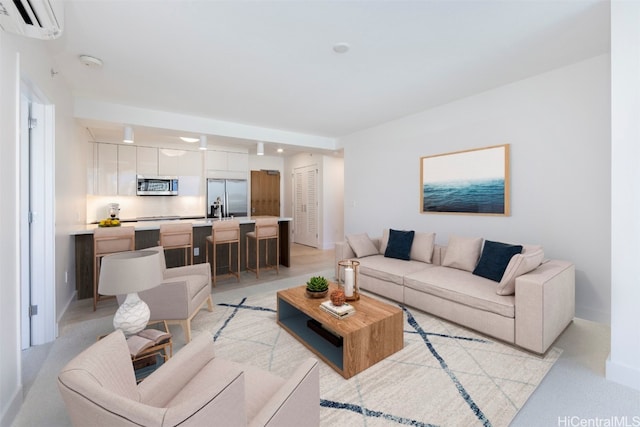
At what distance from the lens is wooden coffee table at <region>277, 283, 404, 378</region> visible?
2084 mm

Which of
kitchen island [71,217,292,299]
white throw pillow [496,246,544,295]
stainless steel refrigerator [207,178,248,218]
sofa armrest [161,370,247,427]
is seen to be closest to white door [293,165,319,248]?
stainless steel refrigerator [207,178,248,218]

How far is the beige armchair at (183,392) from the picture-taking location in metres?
0.80

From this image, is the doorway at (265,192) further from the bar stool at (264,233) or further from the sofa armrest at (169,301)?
the sofa armrest at (169,301)

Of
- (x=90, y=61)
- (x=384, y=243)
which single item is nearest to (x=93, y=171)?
(x=90, y=61)

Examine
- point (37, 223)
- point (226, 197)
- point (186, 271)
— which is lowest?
point (186, 271)

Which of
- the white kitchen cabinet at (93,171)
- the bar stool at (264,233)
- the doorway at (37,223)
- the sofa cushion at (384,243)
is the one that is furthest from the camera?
the white kitchen cabinet at (93,171)

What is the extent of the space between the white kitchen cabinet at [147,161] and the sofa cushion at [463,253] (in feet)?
19.6

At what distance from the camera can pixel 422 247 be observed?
3.91m

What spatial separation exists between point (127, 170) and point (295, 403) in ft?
20.9

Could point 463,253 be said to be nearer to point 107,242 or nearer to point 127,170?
point 107,242

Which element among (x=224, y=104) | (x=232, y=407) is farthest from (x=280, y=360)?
(x=224, y=104)

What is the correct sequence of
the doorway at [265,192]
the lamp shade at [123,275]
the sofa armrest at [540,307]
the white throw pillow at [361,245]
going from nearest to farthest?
the lamp shade at [123,275], the sofa armrest at [540,307], the white throw pillow at [361,245], the doorway at [265,192]

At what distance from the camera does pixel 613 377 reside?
2012 millimetres

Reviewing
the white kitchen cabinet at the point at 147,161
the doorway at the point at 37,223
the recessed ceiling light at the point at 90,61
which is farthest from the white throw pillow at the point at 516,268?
the white kitchen cabinet at the point at 147,161
